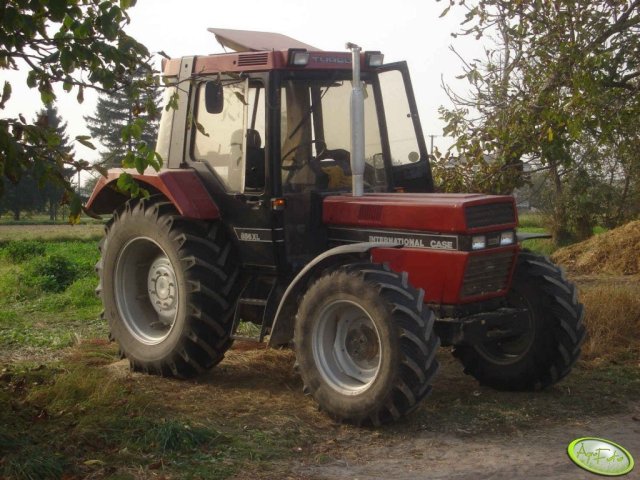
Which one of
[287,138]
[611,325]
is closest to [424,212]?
[287,138]

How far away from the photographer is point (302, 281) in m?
6.22

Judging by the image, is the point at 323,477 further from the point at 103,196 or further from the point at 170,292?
the point at 103,196

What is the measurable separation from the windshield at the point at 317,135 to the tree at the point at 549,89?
2671 millimetres

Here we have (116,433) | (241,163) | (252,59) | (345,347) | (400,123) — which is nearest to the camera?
(116,433)

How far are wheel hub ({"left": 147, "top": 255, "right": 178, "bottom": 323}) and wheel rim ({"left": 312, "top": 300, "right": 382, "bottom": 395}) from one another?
172 cm

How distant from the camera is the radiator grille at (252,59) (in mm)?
6590

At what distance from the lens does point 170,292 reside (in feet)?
24.1

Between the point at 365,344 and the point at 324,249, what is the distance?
1.12 metres

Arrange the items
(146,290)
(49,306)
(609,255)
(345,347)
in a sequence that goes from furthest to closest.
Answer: (609,255) → (49,306) → (146,290) → (345,347)

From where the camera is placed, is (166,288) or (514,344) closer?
(514,344)

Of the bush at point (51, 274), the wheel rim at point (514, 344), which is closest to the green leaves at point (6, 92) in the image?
the wheel rim at point (514, 344)

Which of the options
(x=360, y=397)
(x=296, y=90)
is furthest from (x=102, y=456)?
(x=296, y=90)

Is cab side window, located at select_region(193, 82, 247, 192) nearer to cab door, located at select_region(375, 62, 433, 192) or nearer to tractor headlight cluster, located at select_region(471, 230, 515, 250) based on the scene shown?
cab door, located at select_region(375, 62, 433, 192)

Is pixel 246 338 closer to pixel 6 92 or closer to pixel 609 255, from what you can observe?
pixel 6 92
